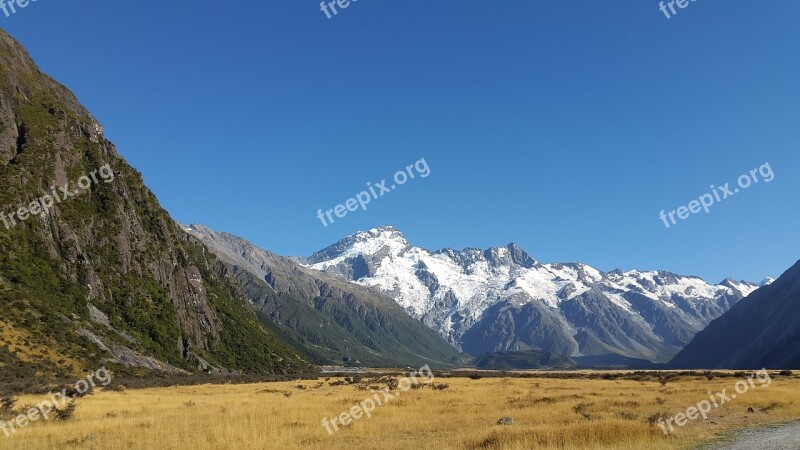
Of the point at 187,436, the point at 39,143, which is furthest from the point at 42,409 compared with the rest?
the point at 39,143

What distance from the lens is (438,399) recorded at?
46.3m

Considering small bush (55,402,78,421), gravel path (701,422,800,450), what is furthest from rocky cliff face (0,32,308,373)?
gravel path (701,422,800,450)

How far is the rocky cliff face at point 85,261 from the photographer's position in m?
89.7

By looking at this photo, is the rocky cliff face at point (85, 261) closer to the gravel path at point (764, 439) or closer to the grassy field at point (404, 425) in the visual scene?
the grassy field at point (404, 425)

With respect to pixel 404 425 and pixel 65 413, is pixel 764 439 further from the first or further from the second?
pixel 65 413

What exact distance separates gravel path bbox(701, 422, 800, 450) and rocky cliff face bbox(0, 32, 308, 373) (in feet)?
258

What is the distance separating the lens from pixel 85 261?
366 feet

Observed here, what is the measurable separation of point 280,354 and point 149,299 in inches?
2277

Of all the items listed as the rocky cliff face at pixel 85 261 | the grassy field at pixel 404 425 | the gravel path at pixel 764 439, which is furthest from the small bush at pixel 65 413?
the rocky cliff face at pixel 85 261

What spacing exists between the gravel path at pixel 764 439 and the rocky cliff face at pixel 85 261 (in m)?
78.5

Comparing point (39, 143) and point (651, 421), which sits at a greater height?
point (39, 143)

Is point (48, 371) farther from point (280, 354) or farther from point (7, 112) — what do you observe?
point (280, 354)

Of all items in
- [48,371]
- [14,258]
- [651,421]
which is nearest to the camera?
[651,421]

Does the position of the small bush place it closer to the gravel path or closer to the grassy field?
the grassy field
